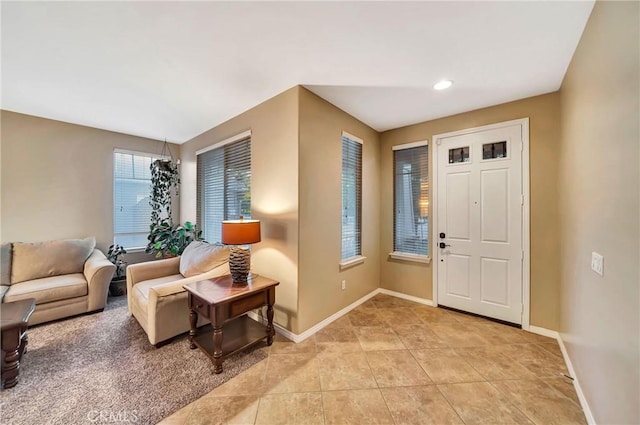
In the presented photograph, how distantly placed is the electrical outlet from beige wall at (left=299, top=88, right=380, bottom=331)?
207cm

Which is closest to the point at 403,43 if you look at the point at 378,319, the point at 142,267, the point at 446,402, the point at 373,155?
the point at 373,155

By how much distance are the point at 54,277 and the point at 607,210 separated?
520 centimetres

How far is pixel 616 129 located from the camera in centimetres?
121

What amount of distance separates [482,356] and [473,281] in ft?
3.37

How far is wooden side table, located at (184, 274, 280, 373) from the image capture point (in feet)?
6.39

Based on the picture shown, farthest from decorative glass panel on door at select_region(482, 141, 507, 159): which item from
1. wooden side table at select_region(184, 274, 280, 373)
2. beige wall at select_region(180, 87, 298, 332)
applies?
wooden side table at select_region(184, 274, 280, 373)

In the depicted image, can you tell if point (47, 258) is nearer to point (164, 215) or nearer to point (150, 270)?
point (150, 270)

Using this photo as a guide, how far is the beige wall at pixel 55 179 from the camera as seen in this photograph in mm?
3078

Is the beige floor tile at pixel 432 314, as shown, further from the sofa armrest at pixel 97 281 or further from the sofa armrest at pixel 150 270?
the sofa armrest at pixel 97 281

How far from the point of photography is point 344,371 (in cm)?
198

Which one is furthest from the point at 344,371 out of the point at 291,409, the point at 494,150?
the point at 494,150

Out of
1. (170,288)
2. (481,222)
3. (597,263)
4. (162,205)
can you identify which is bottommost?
(170,288)

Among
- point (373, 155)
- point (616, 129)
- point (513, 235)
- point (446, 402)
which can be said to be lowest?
point (446, 402)

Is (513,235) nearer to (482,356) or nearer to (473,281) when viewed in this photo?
(473,281)
